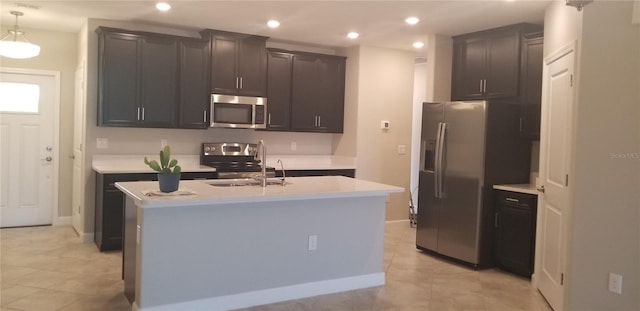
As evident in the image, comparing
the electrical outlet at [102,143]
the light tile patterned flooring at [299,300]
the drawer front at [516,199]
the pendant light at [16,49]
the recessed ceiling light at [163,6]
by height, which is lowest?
the light tile patterned flooring at [299,300]

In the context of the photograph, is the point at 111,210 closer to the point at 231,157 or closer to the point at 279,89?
the point at 231,157

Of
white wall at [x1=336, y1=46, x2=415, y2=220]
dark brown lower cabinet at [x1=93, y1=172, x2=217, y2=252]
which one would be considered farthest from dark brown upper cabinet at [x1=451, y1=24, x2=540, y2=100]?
dark brown lower cabinet at [x1=93, y1=172, x2=217, y2=252]

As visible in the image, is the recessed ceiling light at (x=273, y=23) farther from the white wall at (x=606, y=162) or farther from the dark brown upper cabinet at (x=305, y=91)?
the white wall at (x=606, y=162)

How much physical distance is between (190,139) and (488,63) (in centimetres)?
357

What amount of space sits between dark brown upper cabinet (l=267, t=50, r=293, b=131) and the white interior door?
2.14m

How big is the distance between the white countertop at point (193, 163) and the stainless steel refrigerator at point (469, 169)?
5.51 ft

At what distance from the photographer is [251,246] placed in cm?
353

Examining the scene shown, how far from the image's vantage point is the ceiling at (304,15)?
14.7 ft

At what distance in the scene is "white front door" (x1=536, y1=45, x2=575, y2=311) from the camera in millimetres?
3449

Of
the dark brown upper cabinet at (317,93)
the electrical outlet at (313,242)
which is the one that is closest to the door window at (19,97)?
the dark brown upper cabinet at (317,93)

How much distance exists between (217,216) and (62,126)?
3723mm

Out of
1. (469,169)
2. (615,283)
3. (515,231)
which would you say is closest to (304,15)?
(469,169)

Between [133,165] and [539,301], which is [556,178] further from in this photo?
[133,165]

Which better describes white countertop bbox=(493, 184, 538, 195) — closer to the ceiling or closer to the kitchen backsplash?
the ceiling
